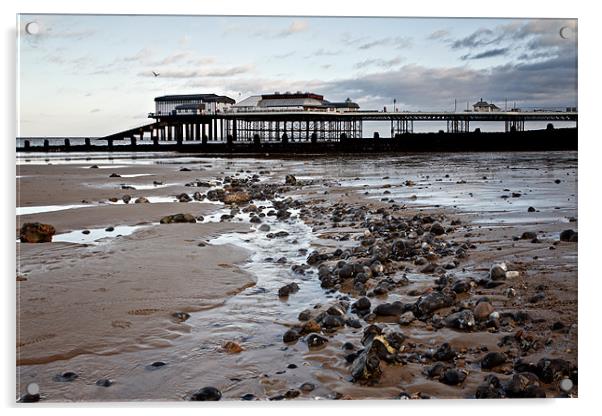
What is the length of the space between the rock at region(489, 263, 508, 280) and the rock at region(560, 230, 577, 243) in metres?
0.64

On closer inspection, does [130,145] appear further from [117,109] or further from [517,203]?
[517,203]

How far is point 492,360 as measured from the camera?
9.64 feet

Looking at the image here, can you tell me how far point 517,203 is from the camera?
5539 millimetres

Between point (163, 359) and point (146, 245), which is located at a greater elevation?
point (146, 245)

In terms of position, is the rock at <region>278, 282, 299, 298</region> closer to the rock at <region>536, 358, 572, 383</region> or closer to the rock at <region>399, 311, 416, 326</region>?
the rock at <region>399, 311, 416, 326</region>

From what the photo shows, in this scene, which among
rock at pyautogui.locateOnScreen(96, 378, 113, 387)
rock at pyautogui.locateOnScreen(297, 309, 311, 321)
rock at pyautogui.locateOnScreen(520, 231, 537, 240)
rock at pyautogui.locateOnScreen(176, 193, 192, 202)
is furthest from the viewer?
rock at pyautogui.locateOnScreen(176, 193, 192, 202)

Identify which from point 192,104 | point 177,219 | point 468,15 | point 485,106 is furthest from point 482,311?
point 177,219

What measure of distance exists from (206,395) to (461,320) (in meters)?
1.44

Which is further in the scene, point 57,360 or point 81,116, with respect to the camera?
point 81,116

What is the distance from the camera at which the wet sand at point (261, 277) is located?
10.2 ft

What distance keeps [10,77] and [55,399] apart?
2.18 m

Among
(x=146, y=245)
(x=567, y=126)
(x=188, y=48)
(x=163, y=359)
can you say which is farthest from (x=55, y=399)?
(x=567, y=126)

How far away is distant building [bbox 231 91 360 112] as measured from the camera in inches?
182

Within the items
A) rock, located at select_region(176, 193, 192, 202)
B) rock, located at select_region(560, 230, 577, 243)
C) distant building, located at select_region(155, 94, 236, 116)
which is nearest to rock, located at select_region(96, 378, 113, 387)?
distant building, located at select_region(155, 94, 236, 116)
